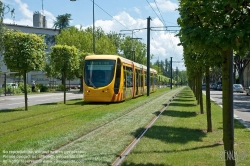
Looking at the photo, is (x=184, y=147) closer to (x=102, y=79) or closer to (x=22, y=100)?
(x=102, y=79)

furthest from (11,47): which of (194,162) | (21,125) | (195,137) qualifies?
(194,162)

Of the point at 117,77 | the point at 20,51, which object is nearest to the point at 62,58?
the point at 117,77

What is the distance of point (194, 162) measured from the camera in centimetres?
728

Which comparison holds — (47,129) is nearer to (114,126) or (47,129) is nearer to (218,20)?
(114,126)

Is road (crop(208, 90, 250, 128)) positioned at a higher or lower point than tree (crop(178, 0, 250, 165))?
lower

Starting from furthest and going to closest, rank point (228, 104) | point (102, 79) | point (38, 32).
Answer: point (38, 32), point (102, 79), point (228, 104)

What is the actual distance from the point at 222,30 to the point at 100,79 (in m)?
19.2

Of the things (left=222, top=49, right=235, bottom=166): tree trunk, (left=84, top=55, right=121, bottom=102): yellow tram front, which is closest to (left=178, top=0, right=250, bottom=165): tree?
(left=222, top=49, right=235, bottom=166): tree trunk

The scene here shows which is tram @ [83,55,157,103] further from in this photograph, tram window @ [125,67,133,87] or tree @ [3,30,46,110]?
tree @ [3,30,46,110]

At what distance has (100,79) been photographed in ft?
79.5

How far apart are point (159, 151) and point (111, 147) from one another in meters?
1.16

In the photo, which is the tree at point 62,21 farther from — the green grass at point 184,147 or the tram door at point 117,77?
the green grass at point 184,147

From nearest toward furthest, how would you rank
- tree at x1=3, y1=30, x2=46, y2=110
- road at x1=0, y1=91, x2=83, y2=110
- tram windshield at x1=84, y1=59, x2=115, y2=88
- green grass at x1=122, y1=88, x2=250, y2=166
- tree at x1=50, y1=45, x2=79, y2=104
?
1. green grass at x1=122, y1=88, x2=250, y2=166
2. tree at x1=3, y1=30, x2=46, y2=110
3. tram windshield at x1=84, y1=59, x2=115, y2=88
4. road at x1=0, y1=91, x2=83, y2=110
5. tree at x1=50, y1=45, x2=79, y2=104

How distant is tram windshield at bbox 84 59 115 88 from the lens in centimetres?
2420
